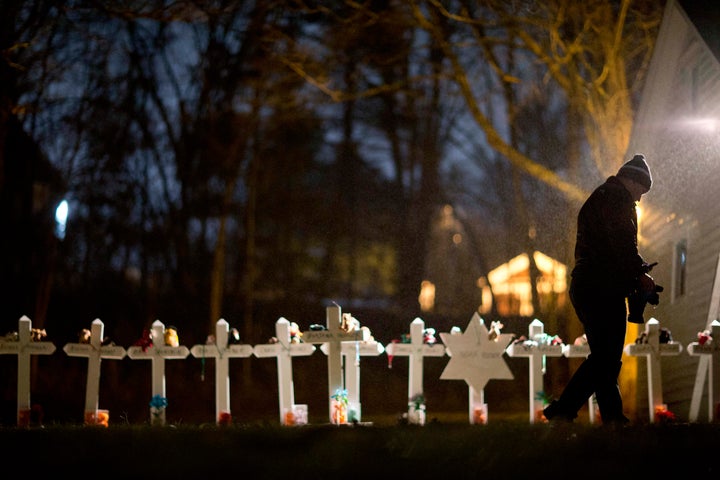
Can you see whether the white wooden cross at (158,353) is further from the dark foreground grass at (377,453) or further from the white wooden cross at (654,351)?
the white wooden cross at (654,351)

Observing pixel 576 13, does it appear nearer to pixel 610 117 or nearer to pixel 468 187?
pixel 610 117

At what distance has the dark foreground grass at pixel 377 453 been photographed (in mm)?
4918

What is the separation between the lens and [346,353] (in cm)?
987

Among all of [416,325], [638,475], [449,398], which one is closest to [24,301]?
[449,398]

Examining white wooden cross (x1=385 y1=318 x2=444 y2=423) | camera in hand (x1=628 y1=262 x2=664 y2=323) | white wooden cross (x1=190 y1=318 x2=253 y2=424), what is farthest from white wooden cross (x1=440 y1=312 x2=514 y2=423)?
camera in hand (x1=628 y1=262 x2=664 y2=323)

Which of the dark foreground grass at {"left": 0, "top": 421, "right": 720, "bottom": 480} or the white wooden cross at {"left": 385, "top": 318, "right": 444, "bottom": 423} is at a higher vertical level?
the white wooden cross at {"left": 385, "top": 318, "right": 444, "bottom": 423}

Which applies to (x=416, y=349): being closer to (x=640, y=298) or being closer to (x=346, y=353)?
(x=346, y=353)

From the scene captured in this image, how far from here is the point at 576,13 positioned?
17.0 m

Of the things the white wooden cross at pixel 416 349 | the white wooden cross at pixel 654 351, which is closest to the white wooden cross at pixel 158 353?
the white wooden cross at pixel 416 349

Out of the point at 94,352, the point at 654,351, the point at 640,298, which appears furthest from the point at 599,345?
the point at 94,352

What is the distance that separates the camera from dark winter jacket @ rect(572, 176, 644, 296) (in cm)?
725

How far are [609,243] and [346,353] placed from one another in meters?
3.31

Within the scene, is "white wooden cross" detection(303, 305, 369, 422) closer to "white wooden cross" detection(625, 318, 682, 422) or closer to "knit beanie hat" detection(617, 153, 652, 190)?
"white wooden cross" detection(625, 318, 682, 422)

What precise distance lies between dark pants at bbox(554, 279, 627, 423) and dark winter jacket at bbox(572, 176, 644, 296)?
8 cm
